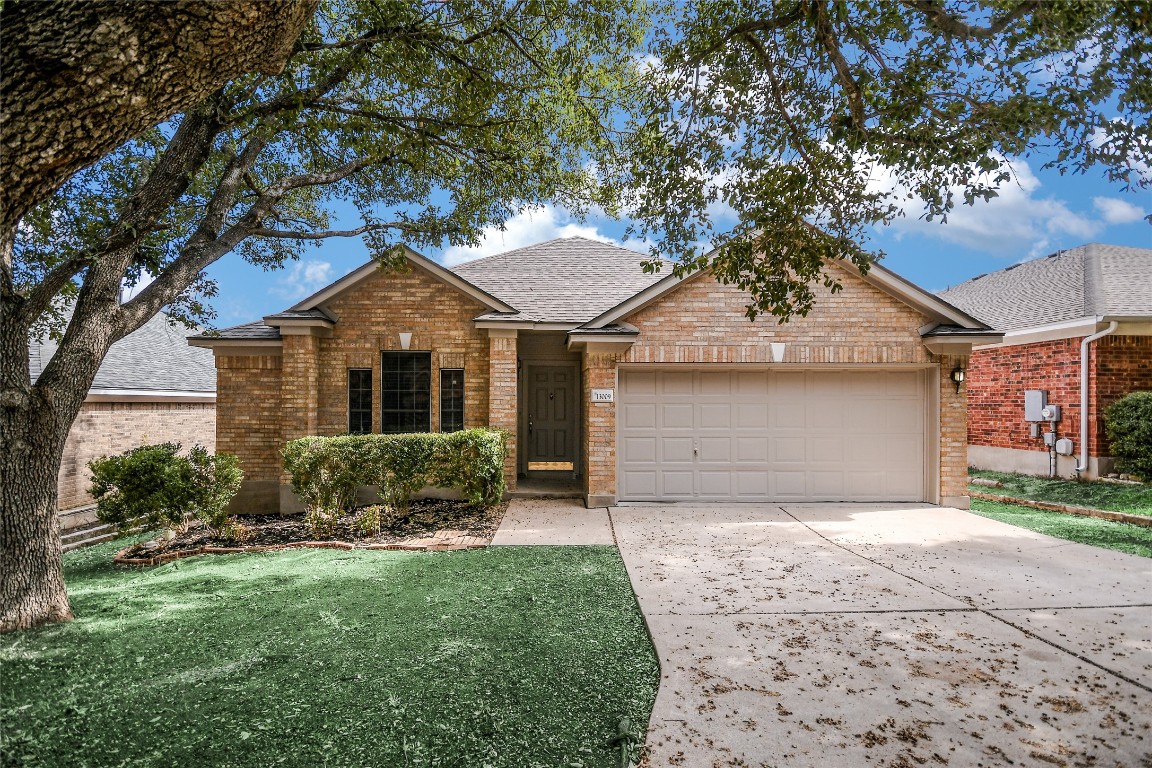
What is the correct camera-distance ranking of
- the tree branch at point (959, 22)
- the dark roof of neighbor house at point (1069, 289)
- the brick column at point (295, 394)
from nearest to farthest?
the tree branch at point (959, 22), the brick column at point (295, 394), the dark roof of neighbor house at point (1069, 289)

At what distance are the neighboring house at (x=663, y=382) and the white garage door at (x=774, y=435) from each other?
0.03m

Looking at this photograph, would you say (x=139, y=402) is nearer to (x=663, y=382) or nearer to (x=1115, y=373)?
(x=663, y=382)

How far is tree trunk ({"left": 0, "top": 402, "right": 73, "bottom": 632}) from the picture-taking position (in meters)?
4.66

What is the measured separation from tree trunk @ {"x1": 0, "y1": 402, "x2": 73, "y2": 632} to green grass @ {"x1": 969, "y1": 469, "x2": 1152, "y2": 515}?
553 inches

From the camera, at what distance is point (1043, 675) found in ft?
12.2

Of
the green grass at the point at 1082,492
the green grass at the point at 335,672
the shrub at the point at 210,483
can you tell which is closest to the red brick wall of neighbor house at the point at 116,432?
the shrub at the point at 210,483

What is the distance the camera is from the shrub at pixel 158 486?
6871 mm

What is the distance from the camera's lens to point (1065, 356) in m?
12.3

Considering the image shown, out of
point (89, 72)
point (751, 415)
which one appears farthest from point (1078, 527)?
point (89, 72)

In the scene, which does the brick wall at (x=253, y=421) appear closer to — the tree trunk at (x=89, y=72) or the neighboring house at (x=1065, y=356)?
the tree trunk at (x=89, y=72)

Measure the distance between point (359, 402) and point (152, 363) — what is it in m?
9.13

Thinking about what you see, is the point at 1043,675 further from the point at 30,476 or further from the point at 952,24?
the point at 30,476

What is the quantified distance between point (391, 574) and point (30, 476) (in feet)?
10.6

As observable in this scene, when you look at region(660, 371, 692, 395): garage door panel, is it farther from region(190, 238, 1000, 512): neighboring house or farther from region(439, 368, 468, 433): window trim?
region(439, 368, 468, 433): window trim
